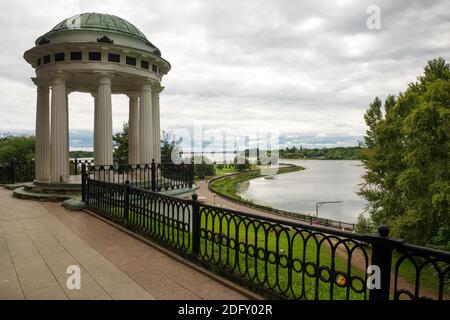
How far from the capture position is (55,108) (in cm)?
1260

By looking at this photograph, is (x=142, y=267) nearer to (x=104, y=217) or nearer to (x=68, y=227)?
(x=68, y=227)

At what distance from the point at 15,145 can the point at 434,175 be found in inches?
1689

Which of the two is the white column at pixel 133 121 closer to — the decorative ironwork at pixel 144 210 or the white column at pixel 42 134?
the white column at pixel 42 134

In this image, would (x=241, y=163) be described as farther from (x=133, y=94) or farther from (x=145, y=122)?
(x=145, y=122)

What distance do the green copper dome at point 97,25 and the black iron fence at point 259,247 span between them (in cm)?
656

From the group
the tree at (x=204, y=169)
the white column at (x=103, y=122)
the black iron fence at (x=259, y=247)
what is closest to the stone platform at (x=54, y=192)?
the white column at (x=103, y=122)

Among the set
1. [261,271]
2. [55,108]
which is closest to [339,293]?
[261,271]

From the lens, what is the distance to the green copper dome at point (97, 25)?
13023mm

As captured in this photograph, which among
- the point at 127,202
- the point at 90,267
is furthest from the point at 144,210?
the point at 90,267

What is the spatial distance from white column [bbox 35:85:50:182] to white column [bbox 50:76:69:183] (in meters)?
A: 1.56

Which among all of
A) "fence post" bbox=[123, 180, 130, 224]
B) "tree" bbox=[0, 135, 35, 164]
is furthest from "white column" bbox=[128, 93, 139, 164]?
"tree" bbox=[0, 135, 35, 164]

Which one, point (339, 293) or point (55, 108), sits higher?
point (55, 108)

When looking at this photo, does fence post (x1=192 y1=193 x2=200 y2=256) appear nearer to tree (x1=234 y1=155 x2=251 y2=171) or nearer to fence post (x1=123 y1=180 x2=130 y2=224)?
fence post (x1=123 y1=180 x2=130 y2=224)
